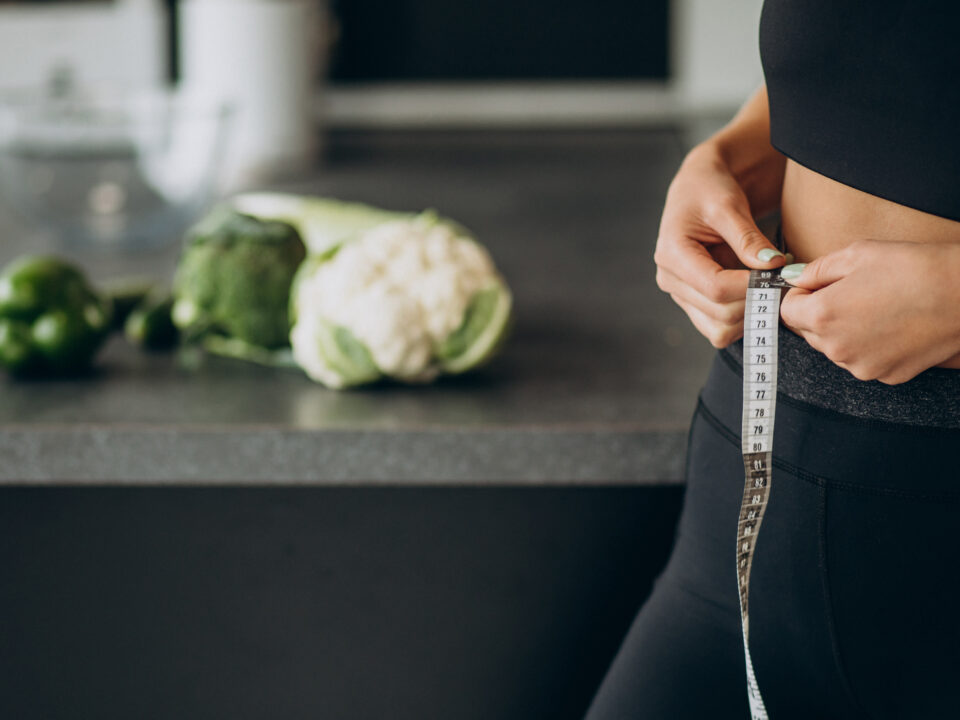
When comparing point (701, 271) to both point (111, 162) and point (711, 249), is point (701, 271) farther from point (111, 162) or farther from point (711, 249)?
point (111, 162)

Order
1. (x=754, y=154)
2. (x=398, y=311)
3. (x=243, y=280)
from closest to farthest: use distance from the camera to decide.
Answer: (x=754, y=154) < (x=398, y=311) < (x=243, y=280)

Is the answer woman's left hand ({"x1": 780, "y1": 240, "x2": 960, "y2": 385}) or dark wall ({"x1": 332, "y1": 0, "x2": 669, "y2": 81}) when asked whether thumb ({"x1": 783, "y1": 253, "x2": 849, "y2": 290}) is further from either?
dark wall ({"x1": 332, "y1": 0, "x2": 669, "y2": 81})

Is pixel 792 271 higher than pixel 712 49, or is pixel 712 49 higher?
pixel 712 49


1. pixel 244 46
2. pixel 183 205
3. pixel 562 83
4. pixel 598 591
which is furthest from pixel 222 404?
pixel 562 83

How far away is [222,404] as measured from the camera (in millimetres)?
1150

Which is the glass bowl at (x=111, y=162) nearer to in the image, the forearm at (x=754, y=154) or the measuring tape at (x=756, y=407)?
the forearm at (x=754, y=154)

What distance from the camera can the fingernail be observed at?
2.56 ft

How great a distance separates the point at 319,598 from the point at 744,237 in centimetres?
66

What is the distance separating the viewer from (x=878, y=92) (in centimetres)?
74

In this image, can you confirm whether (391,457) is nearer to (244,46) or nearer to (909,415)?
(909,415)

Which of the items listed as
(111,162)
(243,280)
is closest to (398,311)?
(243,280)

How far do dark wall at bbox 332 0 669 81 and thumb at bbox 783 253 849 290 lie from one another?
3.86 m

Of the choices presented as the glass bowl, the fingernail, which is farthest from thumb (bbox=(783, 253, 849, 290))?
the glass bowl

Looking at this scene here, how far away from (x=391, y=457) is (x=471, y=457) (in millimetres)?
80
